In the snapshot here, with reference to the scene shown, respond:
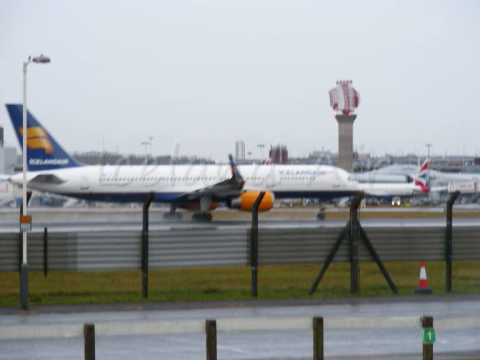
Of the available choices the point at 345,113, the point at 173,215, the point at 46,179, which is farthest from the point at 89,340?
the point at 345,113

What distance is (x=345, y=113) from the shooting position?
138750mm

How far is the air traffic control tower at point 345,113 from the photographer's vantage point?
13550 centimetres

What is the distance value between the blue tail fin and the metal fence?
1412 inches

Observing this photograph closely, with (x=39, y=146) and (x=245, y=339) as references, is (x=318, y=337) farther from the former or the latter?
(x=39, y=146)

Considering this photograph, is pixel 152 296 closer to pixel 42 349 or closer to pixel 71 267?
pixel 71 267

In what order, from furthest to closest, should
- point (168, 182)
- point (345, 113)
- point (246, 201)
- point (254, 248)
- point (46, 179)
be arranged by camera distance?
point (345, 113) → point (168, 182) → point (46, 179) → point (246, 201) → point (254, 248)

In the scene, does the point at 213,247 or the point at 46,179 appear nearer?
the point at 213,247

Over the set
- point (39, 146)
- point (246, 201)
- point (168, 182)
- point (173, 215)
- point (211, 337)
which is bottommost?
point (173, 215)

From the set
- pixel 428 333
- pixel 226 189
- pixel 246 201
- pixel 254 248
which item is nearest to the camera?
pixel 428 333

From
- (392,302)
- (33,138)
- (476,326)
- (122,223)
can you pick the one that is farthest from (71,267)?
(33,138)

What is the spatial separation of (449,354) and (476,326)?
98.0 inches

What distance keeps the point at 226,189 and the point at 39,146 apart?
11754mm

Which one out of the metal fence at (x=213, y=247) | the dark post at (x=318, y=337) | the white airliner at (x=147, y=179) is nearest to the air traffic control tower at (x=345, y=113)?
the white airliner at (x=147, y=179)

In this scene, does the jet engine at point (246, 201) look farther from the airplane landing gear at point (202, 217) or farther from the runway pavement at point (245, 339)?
the runway pavement at point (245, 339)
